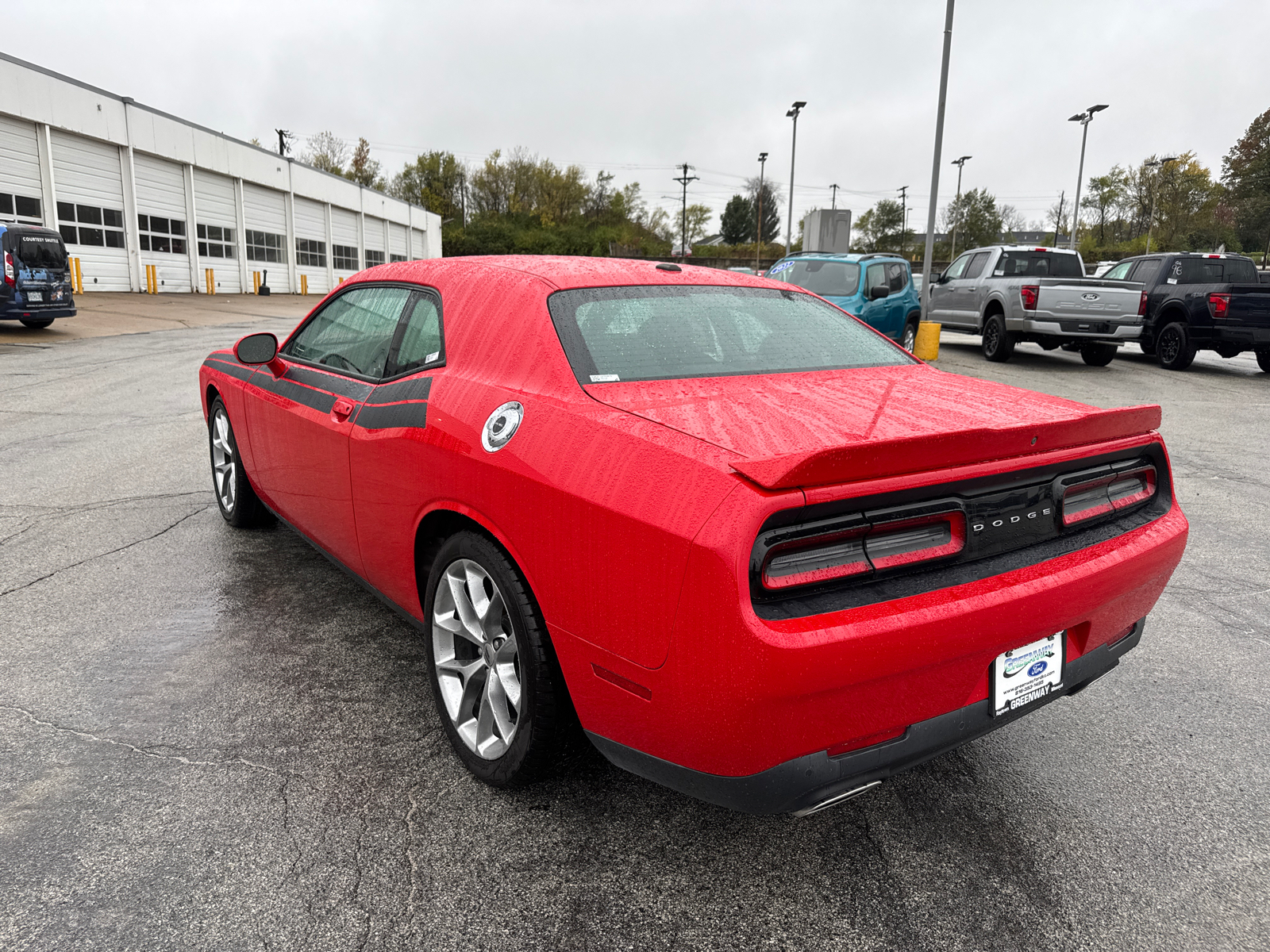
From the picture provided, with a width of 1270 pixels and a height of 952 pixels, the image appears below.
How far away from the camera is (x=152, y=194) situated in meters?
28.5

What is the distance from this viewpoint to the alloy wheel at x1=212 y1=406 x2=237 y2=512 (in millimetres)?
4668

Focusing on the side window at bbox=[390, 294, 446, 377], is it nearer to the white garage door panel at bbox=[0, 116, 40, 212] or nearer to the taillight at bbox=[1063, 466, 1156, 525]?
the taillight at bbox=[1063, 466, 1156, 525]

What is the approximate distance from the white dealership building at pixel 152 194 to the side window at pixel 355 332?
70.7 ft

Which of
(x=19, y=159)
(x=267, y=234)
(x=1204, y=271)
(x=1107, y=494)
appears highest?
A: (x=19, y=159)

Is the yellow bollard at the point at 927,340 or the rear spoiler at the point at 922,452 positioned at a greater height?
the rear spoiler at the point at 922,452

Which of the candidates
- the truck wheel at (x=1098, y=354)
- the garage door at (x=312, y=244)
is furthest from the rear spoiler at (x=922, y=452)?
the garage door at (x=312, y=244)

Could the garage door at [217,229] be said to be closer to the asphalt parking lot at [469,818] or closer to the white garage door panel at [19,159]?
the white garage door panel at [19,159]

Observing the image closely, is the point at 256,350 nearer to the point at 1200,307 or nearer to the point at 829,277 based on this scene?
the point at 829,277

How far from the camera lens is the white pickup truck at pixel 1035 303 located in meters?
13.1

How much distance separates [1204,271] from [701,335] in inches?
614

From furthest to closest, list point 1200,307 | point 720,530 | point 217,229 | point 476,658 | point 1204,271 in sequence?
point 217,229 < point 1204,271 < point 1200,307 < point 476,658 < point 720,530

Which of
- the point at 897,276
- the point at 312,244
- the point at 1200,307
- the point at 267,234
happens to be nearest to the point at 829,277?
the point at 897,276

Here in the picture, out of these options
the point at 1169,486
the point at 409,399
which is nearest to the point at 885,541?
the point at 1169,486

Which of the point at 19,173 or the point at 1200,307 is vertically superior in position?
the point at 19,173
